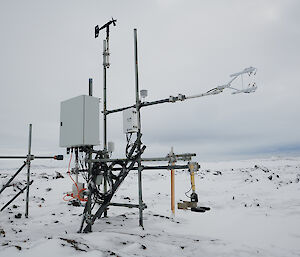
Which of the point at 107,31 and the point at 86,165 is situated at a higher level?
the point at 107,31

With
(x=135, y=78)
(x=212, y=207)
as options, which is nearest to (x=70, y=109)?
(x=135, y=78)

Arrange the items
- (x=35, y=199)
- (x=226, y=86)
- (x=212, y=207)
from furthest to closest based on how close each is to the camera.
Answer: (x=35, y=199) → (x=212, y=207) → (x=226, y=86)

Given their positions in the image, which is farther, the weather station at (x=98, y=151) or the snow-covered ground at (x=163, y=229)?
the weather station at (x=98, y=151)

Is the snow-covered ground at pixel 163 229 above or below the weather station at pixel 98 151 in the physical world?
below

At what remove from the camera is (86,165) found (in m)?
7.62

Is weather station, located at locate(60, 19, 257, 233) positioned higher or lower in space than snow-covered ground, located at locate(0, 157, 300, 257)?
higher

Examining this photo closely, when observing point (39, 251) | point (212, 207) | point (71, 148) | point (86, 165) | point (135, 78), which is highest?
point (135, 78)

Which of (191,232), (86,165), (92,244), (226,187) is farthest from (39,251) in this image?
(226,187)

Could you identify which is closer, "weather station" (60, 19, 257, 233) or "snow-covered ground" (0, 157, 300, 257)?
"snow-covered ground" (0, 157, 300, 257)

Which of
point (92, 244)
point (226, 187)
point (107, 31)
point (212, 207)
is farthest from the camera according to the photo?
point (226, 187)

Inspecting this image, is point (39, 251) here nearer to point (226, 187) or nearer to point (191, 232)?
point (191, 232)

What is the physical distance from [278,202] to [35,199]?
1204 cm

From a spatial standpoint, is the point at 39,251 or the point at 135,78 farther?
the point at 135,78

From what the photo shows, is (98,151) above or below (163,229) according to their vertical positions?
above
